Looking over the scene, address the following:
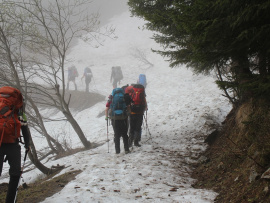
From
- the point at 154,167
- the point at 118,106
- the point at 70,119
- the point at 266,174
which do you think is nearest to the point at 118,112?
the point at 118,106

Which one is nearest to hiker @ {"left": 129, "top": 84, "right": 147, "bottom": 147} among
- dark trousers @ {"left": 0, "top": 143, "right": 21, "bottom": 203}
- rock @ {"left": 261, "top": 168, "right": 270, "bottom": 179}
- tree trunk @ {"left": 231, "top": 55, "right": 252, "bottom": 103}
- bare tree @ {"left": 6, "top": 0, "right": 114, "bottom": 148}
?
bare tree @ {"left": 6, "top": 0, "right": 114, "bottom": 148}

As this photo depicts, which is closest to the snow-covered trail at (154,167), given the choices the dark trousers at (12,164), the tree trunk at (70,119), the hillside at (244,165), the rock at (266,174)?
the hillside at (244,165)

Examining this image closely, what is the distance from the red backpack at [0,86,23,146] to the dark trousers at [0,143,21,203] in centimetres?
14

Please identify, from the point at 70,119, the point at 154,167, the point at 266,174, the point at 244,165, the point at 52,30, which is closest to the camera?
the point at 266,174

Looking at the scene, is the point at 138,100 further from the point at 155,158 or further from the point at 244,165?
the point at 244,165

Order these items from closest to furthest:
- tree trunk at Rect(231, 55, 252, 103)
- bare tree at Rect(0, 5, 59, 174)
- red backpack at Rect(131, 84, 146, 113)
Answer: tree trunk at Rect(231, 55, 252, 103), bare tree at Rect(0, 5, 59, 174), red backpack at Rect(131, 84, 146, 113)

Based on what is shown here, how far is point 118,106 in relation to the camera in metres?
7.00

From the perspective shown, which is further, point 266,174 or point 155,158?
point 155,158

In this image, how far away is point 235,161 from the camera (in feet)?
15.4

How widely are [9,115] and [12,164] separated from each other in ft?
2.79

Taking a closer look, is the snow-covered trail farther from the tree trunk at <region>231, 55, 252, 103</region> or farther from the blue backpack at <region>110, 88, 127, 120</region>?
the tree trunk at <region>231, 55, 252, 103</region>

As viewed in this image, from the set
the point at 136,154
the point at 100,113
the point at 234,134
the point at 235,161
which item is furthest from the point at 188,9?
the point at 100,113

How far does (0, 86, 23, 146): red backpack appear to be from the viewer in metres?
3.53

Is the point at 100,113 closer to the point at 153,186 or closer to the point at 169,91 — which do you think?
the point at 169,91
